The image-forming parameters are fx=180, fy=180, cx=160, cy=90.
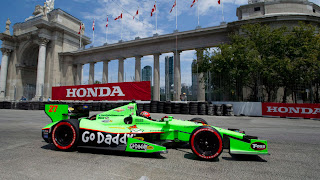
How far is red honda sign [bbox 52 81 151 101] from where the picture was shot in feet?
62.8

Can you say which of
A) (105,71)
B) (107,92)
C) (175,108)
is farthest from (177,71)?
(105,71)

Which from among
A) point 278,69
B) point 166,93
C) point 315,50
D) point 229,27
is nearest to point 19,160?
point 166,93

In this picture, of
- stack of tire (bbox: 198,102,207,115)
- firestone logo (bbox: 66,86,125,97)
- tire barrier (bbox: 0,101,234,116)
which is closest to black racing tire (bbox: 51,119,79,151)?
tire barrier (bbox: 0,101,234,116)

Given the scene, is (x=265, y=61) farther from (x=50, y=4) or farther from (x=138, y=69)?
(x=50, y=4)

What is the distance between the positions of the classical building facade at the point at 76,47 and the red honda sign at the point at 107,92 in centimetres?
796

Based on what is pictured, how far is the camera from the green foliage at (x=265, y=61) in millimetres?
18453

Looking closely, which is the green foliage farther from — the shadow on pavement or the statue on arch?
the statue on arch

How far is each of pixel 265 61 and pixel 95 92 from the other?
1959 centimetres

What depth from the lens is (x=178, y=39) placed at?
29.6 meters

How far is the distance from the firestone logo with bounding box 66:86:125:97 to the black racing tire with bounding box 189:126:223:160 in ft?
55.6

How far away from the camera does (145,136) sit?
4.79m

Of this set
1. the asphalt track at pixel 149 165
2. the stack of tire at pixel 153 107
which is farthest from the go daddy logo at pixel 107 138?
the stack of tire at pixel 153 107

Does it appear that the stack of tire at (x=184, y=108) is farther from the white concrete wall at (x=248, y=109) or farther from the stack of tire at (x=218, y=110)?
the white concrete wall at (x=248, y=109)

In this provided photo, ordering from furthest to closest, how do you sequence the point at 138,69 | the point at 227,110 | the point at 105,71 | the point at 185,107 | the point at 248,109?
the point at 105,71 → the point at 138,69 → the point at 248,109 → the point at 185,107 → the point at 227,110
